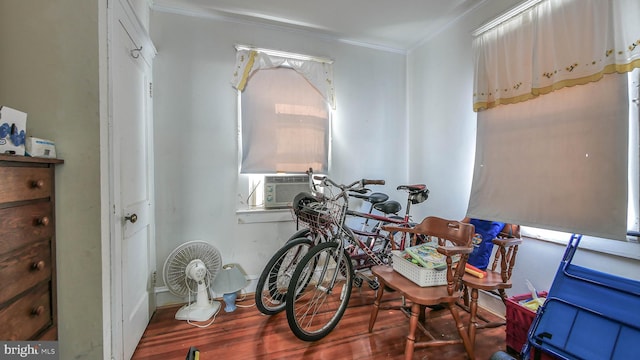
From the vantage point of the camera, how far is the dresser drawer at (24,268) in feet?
2.99

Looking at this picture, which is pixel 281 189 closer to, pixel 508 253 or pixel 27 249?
pixel 27 249

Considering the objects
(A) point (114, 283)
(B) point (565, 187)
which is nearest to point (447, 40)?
(B) point (565, 187)

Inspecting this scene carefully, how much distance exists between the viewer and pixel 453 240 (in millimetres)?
1589

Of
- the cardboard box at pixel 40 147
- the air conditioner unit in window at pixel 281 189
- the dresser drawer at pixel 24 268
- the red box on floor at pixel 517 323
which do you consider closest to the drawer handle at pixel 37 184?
the cardboard box at pixel 40 147

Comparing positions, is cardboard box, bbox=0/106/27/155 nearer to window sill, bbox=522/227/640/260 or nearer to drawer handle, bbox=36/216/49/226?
drawer handle, bbox=36/216/49/226

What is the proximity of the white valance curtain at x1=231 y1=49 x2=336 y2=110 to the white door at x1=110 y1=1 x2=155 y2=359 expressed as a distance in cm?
71

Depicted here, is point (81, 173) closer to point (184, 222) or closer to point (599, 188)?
point (184, 222)

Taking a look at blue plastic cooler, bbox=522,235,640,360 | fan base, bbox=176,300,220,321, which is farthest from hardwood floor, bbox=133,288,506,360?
blue plastic cooler, bbox=522,235,640,360

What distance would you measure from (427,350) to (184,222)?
2.11m

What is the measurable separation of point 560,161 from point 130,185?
269 cm

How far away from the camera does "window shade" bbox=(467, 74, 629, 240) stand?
4.66 feet

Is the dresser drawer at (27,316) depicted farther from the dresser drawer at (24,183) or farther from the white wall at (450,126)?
the white wall at (450,126)

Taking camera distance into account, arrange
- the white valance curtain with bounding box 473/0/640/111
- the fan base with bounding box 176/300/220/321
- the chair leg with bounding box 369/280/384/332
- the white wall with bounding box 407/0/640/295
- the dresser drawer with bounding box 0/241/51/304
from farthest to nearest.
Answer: the fan base with bounding box 176/300/220/321 < the white wall with bounding box 407/0/640/295 < the chair leg with bounding box 369/280/384/332 < the white valance curtain with bounding box 473/0/640/111 < the dresser drawer with bounding box 0/241/51/304

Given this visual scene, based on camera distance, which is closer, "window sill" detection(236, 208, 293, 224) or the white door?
the white door
